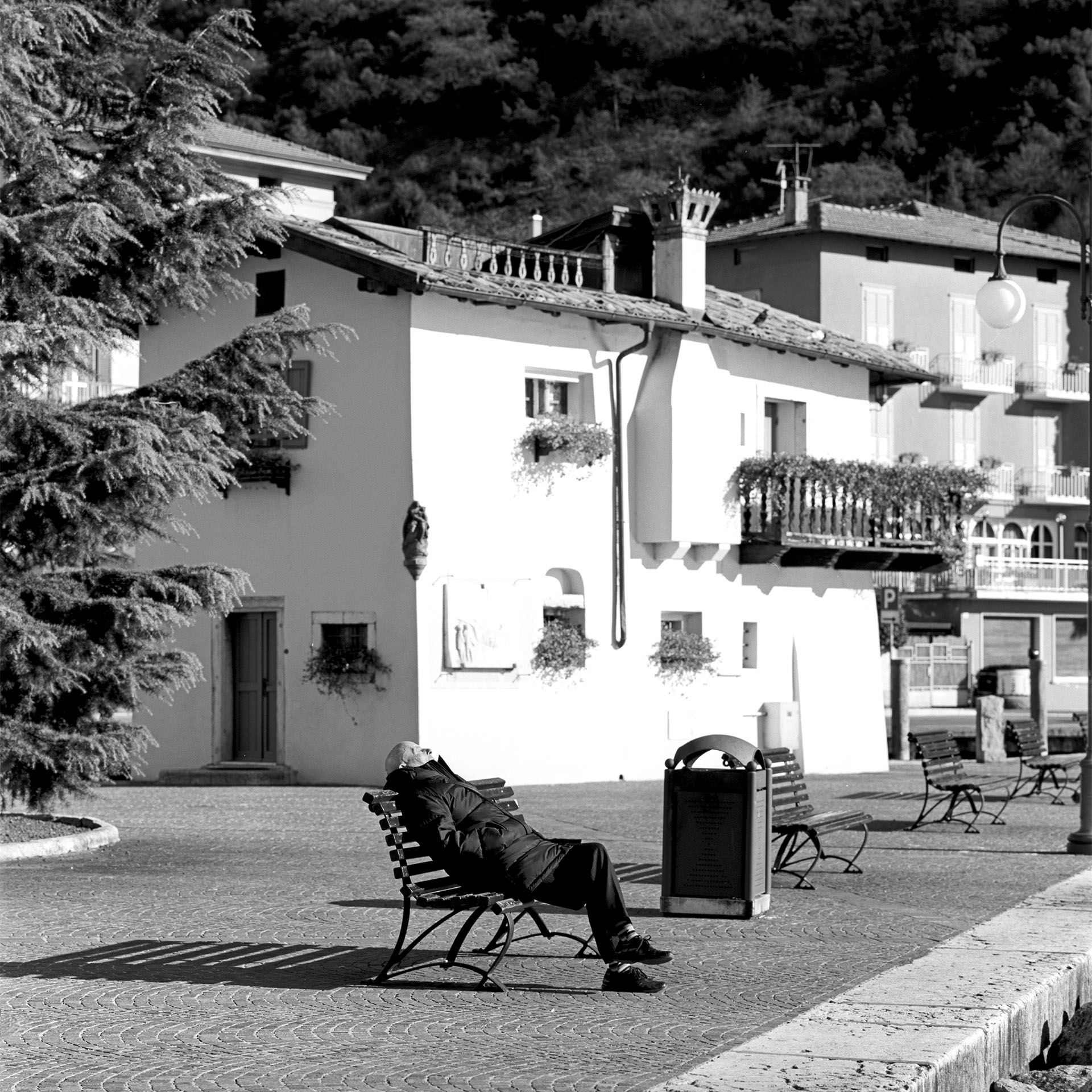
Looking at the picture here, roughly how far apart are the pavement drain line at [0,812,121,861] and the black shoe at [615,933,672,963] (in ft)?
23.5

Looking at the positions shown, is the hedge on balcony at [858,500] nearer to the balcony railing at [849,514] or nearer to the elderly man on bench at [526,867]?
the balcony railing at [849,514]

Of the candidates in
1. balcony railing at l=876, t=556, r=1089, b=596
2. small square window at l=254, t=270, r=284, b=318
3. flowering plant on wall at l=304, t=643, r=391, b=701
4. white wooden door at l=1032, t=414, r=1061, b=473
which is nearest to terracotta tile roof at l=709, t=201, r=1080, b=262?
white wooden door at l=1032, t=414, r=1061, b=473

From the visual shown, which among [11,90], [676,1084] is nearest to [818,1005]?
[676,1084]

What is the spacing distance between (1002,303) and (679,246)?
1163cm

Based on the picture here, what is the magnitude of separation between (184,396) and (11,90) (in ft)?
9.32

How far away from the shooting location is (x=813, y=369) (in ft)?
97.1

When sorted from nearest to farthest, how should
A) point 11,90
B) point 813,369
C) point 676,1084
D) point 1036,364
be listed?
point 676,1084 < point 11,90 < point 813,369 < point 1036,364

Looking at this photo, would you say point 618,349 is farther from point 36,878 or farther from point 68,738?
point 36,878

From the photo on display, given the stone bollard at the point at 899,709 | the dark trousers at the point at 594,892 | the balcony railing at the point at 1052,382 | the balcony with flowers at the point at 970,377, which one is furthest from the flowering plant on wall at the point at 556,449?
the balcony railing at the point at 1052,382

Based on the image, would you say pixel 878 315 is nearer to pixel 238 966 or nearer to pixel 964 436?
pixel 964 436

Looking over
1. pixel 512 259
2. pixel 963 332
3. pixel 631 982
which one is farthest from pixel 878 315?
pixel 631 982

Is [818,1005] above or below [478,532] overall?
below

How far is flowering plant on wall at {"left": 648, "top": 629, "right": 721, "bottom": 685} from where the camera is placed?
26.9 metres

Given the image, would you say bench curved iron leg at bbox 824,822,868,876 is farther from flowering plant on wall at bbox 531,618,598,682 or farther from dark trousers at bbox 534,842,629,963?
flowering plant on wall at bbox 531,618,598,682
